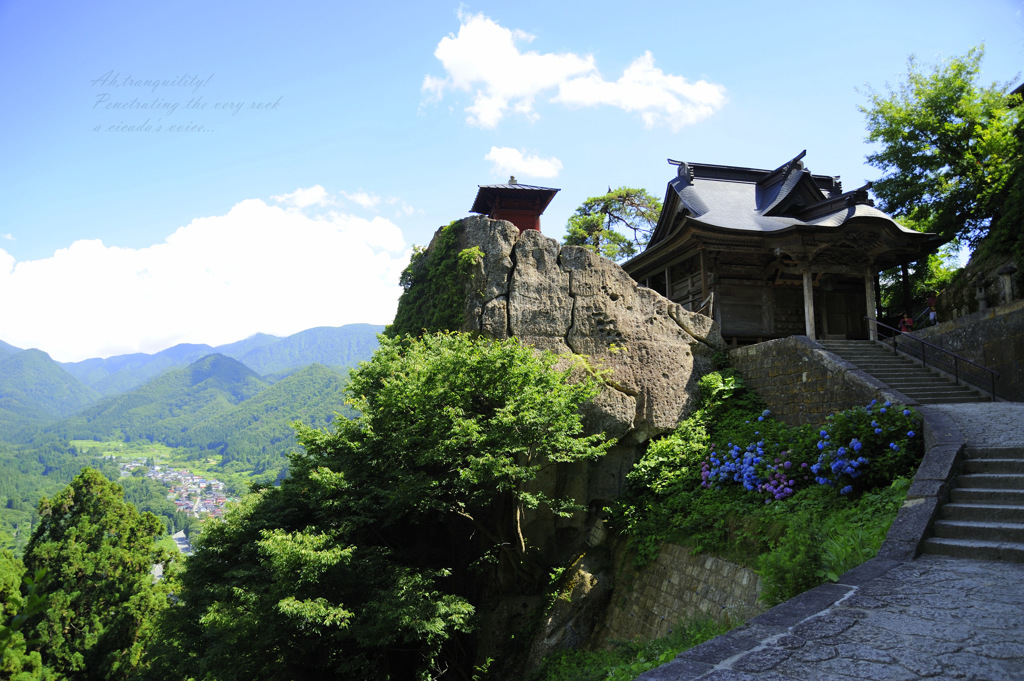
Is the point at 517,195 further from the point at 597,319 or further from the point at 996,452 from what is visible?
the point at 996,452

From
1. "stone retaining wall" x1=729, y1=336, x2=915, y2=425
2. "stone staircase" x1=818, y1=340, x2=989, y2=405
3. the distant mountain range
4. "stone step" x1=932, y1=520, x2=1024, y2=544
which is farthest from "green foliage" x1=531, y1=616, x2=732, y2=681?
the distant mountain range

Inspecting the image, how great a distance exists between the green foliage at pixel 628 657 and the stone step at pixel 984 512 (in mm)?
2689

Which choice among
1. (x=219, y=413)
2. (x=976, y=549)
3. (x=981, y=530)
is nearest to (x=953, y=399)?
(x=981, y=530)

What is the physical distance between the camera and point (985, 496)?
6375 millimetres

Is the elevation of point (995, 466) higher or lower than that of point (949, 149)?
lower

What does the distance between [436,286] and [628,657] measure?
942 cm

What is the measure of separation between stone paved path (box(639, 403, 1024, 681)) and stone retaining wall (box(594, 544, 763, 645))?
3.02m

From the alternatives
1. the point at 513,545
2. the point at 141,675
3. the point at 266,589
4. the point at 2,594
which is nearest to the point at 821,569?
the point at 513,545

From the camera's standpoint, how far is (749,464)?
10008 millimetres

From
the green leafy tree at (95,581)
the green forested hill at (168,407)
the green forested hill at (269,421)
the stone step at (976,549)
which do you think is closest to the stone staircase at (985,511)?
the stone step at (976,549)

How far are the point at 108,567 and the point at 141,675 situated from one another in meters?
7.90

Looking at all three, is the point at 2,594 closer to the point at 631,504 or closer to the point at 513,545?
the point at 513,545

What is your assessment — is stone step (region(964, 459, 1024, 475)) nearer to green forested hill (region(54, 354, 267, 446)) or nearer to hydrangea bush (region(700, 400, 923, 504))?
hydrangea bush (region(700, 400, 923, 504))

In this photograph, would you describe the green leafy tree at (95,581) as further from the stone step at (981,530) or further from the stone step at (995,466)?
the stone step at (995,466)
